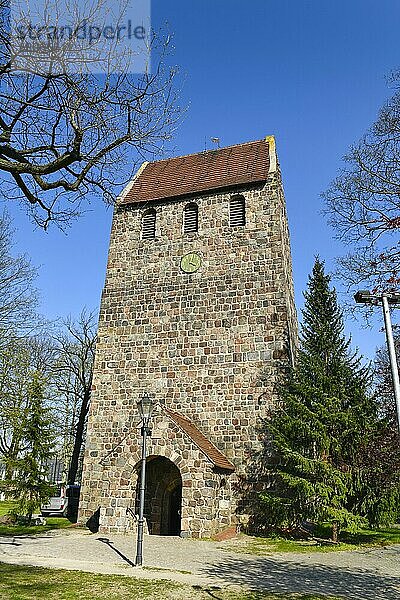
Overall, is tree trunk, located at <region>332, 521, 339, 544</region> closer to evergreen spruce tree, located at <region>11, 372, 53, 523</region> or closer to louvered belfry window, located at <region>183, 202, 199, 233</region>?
evergreen spruce tree, located at <region>11, 372, 53, 523</region>

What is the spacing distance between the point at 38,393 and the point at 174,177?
11.7 metres

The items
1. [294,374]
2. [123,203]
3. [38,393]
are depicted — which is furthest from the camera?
[123,203]

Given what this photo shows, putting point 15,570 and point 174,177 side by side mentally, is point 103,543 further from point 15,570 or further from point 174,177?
point 174,177

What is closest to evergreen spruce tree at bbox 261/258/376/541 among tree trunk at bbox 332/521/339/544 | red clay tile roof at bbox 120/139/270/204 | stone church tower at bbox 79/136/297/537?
tree trunk at bbox 332/521/339/544

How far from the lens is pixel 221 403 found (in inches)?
739

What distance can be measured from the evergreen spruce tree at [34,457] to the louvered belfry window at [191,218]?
362 inches

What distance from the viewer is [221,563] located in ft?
37.6

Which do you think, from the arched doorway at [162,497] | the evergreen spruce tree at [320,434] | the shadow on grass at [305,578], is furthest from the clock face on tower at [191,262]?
the shadow on grass at [305,578]

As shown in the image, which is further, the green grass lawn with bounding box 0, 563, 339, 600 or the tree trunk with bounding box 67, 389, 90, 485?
the tree trunk with bounding box 67, 389, 90, 485

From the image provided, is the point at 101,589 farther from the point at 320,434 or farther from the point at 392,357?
the point at 320,434

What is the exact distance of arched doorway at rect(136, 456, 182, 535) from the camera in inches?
710

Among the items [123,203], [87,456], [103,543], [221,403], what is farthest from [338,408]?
[123,203]

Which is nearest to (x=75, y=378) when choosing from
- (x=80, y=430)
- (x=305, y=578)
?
(x=80, y=430)

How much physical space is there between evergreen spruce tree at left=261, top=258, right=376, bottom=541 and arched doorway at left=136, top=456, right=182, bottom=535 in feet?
12.4
